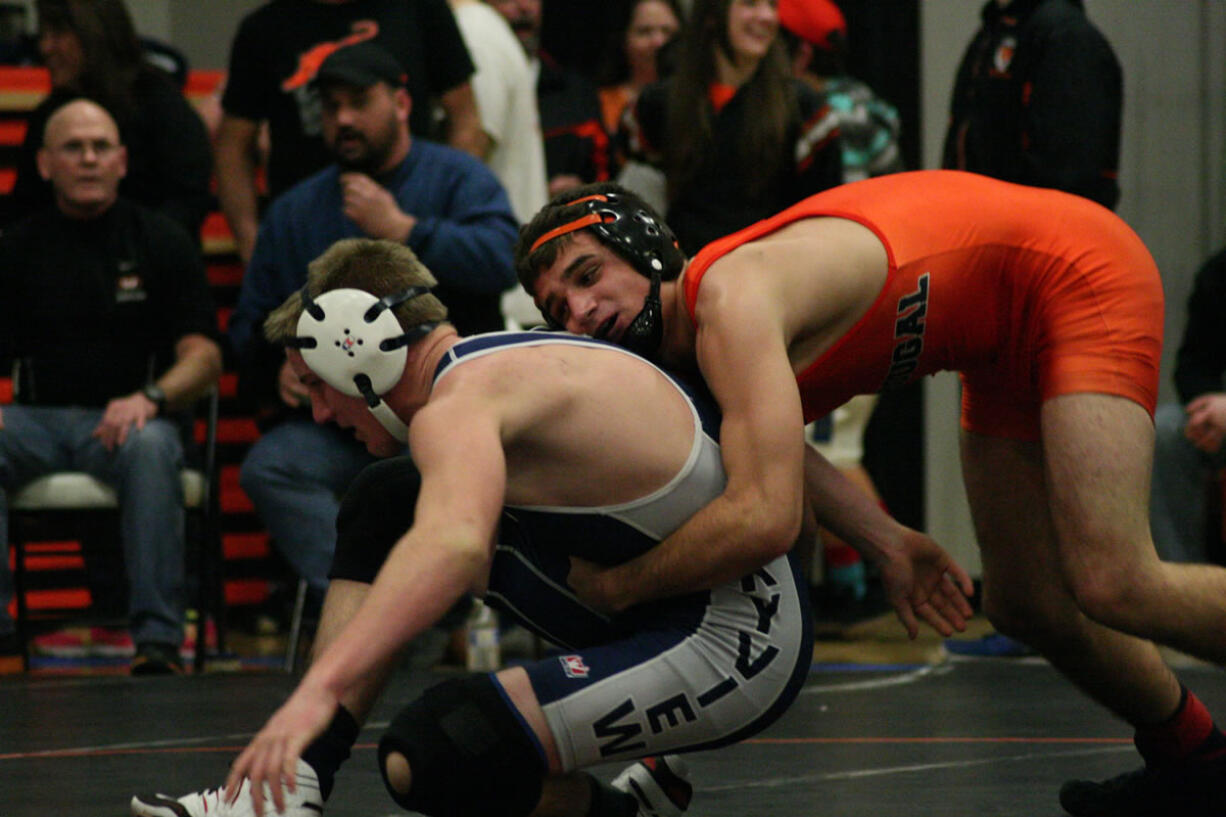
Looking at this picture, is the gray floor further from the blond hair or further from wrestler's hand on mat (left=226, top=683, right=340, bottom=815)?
wrestler's hand on mat (left=226, top=683, right=340, bottom=815)

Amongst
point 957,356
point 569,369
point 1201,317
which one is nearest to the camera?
point 569,369

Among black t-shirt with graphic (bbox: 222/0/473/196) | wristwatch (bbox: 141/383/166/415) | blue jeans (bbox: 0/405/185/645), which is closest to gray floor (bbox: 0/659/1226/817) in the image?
blue jeans (bbox: 0/405/185/645)

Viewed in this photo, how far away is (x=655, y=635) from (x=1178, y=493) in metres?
3.34

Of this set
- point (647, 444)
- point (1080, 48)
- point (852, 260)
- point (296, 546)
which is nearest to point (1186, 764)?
point (852, 260)

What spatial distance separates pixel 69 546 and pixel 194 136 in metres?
1.46

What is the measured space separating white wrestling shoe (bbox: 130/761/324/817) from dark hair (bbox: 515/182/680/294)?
867 millimetres

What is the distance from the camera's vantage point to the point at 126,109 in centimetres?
631

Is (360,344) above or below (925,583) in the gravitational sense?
above

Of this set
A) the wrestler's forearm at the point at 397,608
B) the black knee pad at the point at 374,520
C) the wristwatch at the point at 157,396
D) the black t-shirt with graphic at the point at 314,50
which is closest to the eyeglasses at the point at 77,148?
the black t-shirt with graphic at the point at 314,50

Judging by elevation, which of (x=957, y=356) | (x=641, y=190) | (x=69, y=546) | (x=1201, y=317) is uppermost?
(x=957, y=356)

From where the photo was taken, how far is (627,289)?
3127mm

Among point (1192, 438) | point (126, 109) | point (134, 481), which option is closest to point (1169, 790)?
point (1192, 438)

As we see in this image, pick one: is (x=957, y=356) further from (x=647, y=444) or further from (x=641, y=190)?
(x=641, y=190)

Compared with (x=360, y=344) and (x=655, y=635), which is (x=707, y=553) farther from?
(x=360, y=344)
